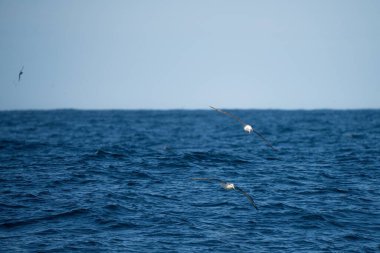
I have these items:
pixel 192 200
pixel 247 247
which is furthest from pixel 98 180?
pixel 247 247

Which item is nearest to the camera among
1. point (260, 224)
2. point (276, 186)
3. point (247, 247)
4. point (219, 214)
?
point (247, 247)

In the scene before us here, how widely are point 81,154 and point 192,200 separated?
53.2 feet

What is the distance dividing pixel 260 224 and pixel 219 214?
179 cm

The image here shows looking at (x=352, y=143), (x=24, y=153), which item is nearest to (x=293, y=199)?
(x=24, y=153)

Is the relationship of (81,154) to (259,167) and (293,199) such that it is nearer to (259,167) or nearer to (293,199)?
(259,167)

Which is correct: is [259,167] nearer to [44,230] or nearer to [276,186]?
[276,186]

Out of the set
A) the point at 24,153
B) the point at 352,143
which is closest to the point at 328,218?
the point at 24,153

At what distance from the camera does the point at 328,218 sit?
16.7 meters

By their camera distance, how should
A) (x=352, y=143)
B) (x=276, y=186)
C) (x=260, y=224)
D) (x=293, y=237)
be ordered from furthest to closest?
(x=352, y=143) < (x=276, y=186) < (x=260, y=224) < (x=293, y=237)

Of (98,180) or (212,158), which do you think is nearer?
(98,180)

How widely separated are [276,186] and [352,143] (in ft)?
74.4

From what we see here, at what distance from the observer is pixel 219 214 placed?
17141mm

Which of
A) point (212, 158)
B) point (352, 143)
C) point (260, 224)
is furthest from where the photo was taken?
point (352, 143)

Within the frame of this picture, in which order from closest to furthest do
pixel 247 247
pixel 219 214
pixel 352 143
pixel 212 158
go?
pixel 247 247 → pixel 219 214 → pixel 212 158 → pixel 352 143
